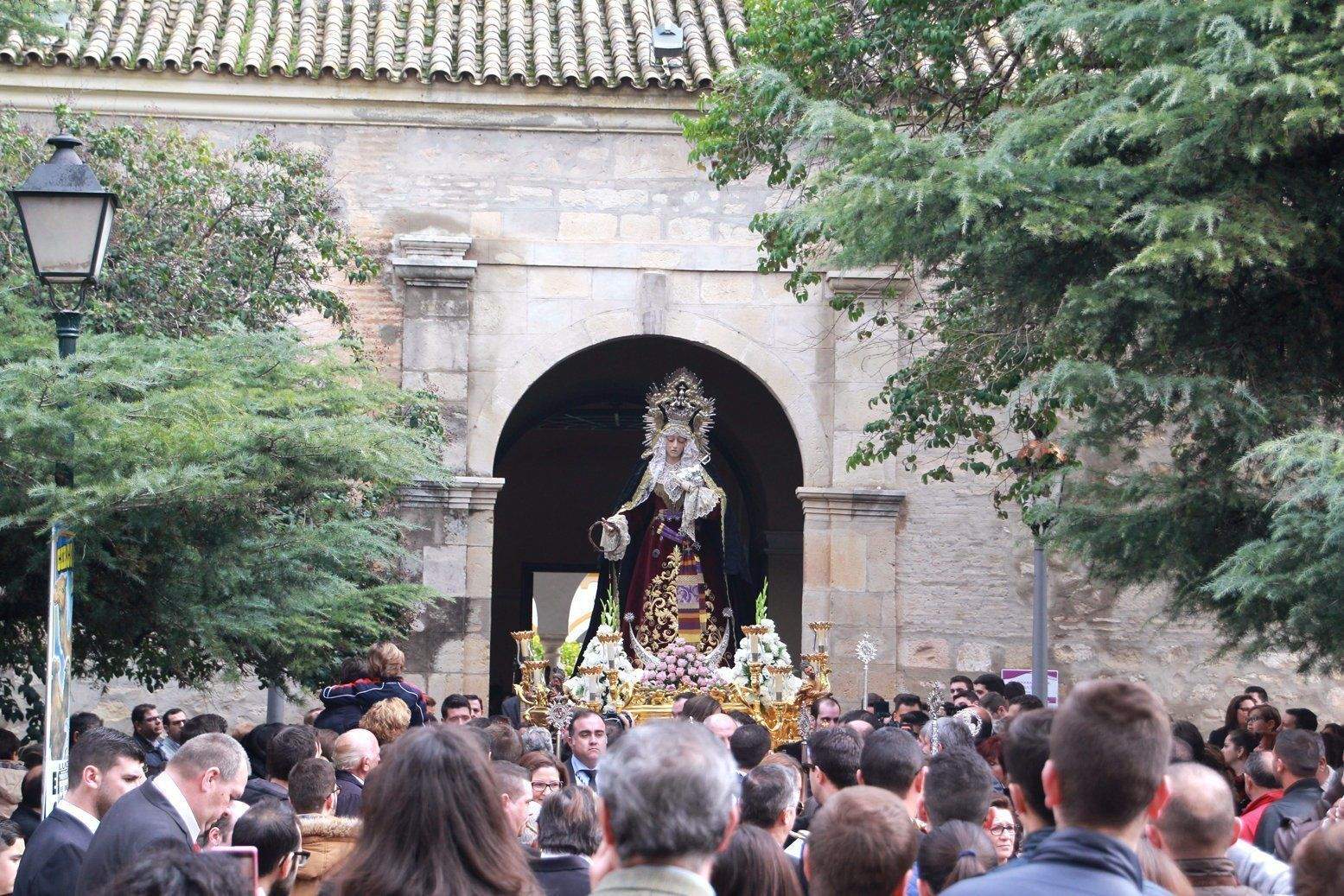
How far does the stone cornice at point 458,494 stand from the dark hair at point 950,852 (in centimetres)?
1088

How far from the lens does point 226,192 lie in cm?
1352

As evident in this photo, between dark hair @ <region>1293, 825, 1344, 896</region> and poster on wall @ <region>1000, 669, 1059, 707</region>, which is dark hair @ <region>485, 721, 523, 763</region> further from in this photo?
poster on wall @ <region>1000, 669, 1059, 707</region>

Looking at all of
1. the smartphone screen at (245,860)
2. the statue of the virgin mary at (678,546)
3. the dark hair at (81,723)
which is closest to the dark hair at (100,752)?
the smartphone screen at (245,860)

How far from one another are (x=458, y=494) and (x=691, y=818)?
40.7 feet

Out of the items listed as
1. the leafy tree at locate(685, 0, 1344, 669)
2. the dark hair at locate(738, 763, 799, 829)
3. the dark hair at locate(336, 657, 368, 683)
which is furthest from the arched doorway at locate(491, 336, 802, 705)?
the dark hair at locate(738, 763, 799, 829)

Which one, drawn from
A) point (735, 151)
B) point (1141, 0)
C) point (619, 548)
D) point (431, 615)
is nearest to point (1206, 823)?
point (1141, 0)

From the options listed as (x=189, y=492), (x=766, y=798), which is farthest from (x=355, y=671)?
(x=766, y=798)

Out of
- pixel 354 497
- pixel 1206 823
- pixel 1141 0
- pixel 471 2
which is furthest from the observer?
pixel 471 2

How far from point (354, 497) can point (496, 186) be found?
11.7 feet

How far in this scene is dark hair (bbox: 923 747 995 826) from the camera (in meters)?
5.12

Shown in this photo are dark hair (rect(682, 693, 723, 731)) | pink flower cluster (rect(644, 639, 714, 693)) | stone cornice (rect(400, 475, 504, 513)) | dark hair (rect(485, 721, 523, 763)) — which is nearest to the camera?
dark hair (rect(485, 721, 523, 763))

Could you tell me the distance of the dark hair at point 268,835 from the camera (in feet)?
15.5

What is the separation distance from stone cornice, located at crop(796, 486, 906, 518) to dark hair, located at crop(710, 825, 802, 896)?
11.3 metres

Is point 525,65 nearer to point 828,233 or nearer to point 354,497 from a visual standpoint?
point 354,497
